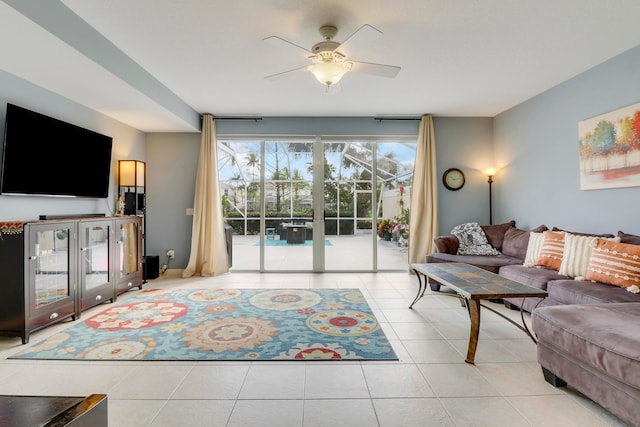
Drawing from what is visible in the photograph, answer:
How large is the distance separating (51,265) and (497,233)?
539 centimetres

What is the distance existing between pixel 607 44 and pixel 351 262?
4428mm

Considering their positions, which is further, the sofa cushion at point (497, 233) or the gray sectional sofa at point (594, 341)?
the sofa cushion at point (497, 233)

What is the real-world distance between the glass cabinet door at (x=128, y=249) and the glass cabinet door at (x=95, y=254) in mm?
266

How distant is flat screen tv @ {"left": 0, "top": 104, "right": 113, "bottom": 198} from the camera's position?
288 cm

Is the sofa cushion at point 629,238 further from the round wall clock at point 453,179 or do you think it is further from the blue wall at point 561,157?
the round wall clock at point 453,179

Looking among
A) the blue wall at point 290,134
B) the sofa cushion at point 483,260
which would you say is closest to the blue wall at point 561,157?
the blue wall at point 290,134

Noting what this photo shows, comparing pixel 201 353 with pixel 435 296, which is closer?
pixel 201 353

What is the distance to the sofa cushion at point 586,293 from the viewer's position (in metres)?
2.44

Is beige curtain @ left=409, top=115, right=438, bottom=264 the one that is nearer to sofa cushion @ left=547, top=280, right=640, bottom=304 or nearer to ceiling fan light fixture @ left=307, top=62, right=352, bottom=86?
sofa cushion @ left=547, top=280, right=640, bottom=304

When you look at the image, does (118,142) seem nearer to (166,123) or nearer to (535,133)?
(166,123)

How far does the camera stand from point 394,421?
170 cm

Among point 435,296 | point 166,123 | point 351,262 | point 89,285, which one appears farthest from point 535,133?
point 89,285

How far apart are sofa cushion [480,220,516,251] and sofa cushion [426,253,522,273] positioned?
392 millimetres

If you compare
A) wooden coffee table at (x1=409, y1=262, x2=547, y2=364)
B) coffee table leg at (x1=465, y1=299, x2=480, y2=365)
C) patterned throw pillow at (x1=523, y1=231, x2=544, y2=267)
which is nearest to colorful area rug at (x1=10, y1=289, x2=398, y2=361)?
coffee table leg at (x1=465, y1=299, x2=480, y2=365)
